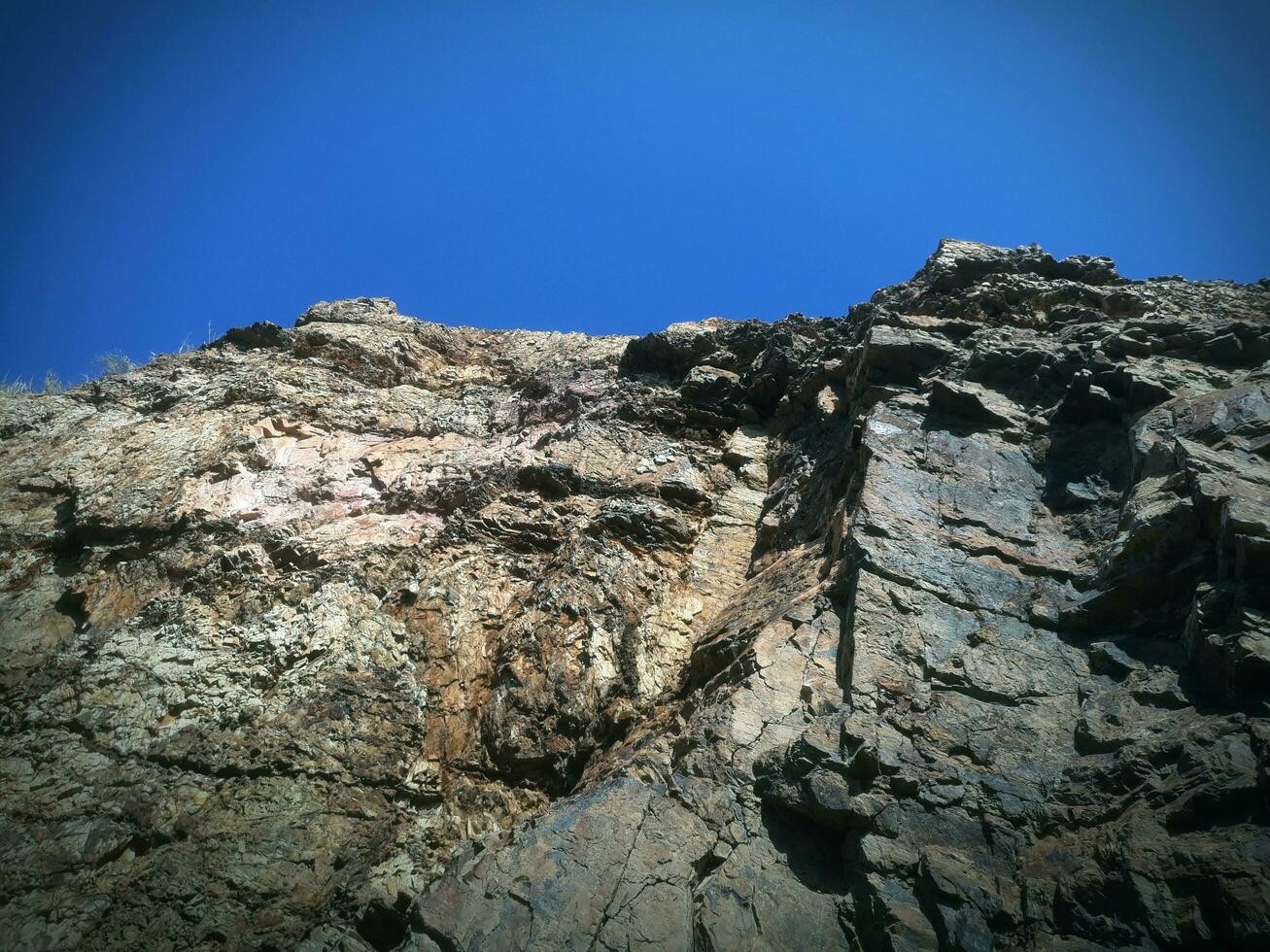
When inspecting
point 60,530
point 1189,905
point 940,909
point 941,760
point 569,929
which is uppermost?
point 60,530

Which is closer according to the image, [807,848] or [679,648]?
[807,848]

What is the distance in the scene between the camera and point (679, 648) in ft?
31.1

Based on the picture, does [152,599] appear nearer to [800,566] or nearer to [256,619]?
[256,619]

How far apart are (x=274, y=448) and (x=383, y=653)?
522cm

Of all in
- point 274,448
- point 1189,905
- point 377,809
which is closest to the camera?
point 1189,905

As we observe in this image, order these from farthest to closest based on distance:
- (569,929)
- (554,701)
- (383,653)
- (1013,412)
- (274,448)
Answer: (274,448) → (1013,412) → (383,653) → (554,701) → (569,929)

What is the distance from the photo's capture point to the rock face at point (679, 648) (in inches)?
212

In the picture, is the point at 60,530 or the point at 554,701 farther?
the point at 60,530

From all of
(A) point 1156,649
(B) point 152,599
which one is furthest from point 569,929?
(B) point 152,599

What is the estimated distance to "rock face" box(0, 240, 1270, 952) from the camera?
5387 mm

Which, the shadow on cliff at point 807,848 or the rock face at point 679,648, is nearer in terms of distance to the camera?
the rock face at point 679,648

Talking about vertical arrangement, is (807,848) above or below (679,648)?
below

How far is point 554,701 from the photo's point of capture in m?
8.51

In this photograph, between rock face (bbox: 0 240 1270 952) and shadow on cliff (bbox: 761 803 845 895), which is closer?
rock face (bbox: 0 240 1270 952)
